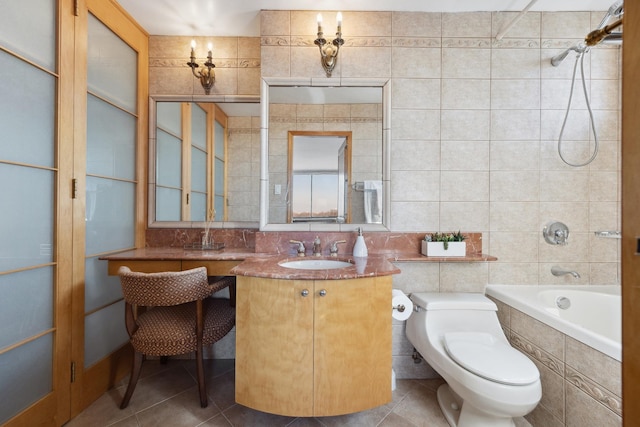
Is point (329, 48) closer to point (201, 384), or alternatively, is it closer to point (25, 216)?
point (25, 216)

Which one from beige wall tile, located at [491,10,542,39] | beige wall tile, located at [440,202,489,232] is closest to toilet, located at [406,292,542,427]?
beige wall tile, located at [440,202,489,232]

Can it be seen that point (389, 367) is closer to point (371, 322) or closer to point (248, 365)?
point (371, 322)

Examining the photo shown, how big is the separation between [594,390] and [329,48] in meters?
2.23

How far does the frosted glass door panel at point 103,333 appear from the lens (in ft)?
5.09

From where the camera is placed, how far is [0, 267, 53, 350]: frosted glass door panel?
3.77 feet

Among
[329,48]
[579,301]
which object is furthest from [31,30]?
[579,301]

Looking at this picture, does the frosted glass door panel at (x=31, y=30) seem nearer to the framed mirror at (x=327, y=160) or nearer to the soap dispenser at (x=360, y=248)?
the framed mirror at (x=327, y=160)

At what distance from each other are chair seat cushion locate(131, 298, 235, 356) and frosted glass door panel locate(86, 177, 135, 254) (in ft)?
1.71

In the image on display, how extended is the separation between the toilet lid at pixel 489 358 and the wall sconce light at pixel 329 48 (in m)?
1.78

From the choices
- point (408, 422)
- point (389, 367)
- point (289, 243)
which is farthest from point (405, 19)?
point (408, 422)

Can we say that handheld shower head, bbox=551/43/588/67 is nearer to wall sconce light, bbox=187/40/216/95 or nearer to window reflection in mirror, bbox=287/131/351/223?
window reflection in mirror, bbox=287/131/351/223

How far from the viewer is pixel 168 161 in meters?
2.04

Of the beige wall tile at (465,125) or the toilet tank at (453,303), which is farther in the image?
the beige wall tile at (465,125)

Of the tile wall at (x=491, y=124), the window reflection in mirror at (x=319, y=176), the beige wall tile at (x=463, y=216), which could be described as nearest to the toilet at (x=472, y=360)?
the tile wall at (x=491, y=124)
